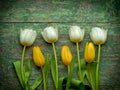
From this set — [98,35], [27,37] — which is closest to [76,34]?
[98,35]

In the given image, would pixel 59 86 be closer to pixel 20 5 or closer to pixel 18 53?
pixel 18 53

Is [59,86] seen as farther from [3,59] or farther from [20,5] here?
[20,5]

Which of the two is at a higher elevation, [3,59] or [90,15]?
[90,15]

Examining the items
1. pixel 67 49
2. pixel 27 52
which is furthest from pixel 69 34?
pixel 27 52

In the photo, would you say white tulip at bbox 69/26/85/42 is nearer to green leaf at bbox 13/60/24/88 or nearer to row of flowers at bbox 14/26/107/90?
row of flowers at bbox 14/26/107/90

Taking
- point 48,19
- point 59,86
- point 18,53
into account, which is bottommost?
point 59,86

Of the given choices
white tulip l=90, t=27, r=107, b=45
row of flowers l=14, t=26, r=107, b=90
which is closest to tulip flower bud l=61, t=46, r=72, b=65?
row of flowers l=14, t=26, r=107, b=90

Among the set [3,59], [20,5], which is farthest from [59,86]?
[20,5]

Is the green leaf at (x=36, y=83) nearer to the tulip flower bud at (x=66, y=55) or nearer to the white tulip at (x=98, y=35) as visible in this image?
the tulip flower bud at (x=66, y=55)
